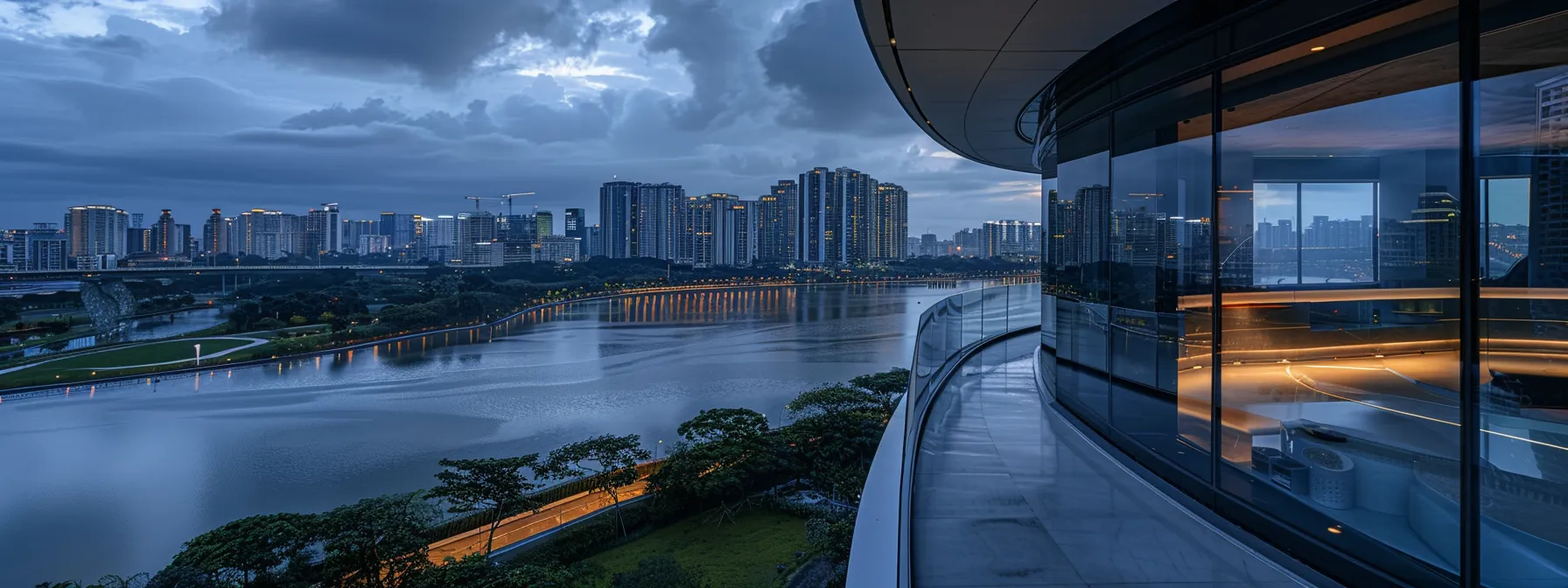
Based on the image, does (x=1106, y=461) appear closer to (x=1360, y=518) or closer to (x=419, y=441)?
(x=1360, y=518)

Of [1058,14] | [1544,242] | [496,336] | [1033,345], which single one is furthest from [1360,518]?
[496,336]

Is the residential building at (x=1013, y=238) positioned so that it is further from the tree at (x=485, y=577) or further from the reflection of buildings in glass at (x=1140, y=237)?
the tree at (x=485, y=577)

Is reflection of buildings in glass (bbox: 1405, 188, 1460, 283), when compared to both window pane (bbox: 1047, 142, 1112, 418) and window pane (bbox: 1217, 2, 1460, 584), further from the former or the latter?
window pane (bbox: 1047, 142, 1112, 418)

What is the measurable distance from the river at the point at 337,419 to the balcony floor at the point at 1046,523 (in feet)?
→ 56.4

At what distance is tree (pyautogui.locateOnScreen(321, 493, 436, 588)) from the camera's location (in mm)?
11273

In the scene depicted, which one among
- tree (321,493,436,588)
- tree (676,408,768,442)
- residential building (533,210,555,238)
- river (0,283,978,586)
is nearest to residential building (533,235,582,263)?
residential building (533,210,555,238)

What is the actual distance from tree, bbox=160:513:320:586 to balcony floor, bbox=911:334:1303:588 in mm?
12432

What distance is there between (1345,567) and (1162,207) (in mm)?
2082

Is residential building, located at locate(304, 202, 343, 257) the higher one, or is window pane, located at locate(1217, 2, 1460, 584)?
residential building, located at locate(304, 202, 343, 257)

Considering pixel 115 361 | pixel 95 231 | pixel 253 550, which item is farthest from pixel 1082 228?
pixel 95 231

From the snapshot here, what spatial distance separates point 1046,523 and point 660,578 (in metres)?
8.75

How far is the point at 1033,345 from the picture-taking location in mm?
9398

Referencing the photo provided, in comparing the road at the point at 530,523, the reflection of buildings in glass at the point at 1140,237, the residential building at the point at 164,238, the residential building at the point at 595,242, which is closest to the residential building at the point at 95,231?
the residential building at the point at 164,238

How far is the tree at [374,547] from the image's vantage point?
1127cm
